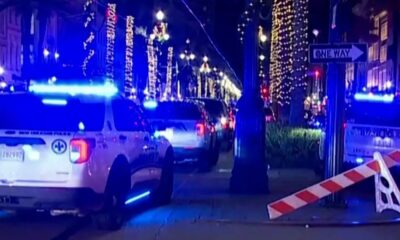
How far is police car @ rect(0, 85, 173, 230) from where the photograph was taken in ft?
33.2

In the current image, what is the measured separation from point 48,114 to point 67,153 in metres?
0.75

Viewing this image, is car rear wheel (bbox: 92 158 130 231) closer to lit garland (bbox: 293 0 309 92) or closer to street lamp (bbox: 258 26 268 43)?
street lamp (bbox: 258 26 268 43)

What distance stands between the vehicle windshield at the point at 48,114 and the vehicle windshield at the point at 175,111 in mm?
9336

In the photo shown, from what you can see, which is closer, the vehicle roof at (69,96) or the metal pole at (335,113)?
the vehicle roof at (69,96)

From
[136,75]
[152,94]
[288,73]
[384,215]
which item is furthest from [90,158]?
[136,75]

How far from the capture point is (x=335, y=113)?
13.1m

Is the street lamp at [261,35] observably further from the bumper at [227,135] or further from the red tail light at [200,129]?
the bumper at [227,135]

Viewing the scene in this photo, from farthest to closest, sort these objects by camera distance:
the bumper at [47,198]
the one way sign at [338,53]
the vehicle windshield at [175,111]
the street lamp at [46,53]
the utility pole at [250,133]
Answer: the street lamp at [46,53] → the vehicle windshield at [175,111] → the utility pole at [250,133] → the one way sign at [338,53] → the bumper at [47,198]

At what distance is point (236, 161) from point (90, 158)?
5.30 metres

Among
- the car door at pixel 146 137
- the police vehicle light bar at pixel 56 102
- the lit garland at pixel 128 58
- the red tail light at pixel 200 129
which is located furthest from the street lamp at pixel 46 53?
the police vehicle light bar at pixel 56 102

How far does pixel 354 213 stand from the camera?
1241 centimetres

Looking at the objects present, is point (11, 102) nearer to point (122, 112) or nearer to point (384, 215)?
point (122, 112)

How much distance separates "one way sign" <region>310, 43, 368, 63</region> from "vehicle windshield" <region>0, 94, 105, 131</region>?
3633 mm

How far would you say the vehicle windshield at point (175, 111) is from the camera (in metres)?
20.3
